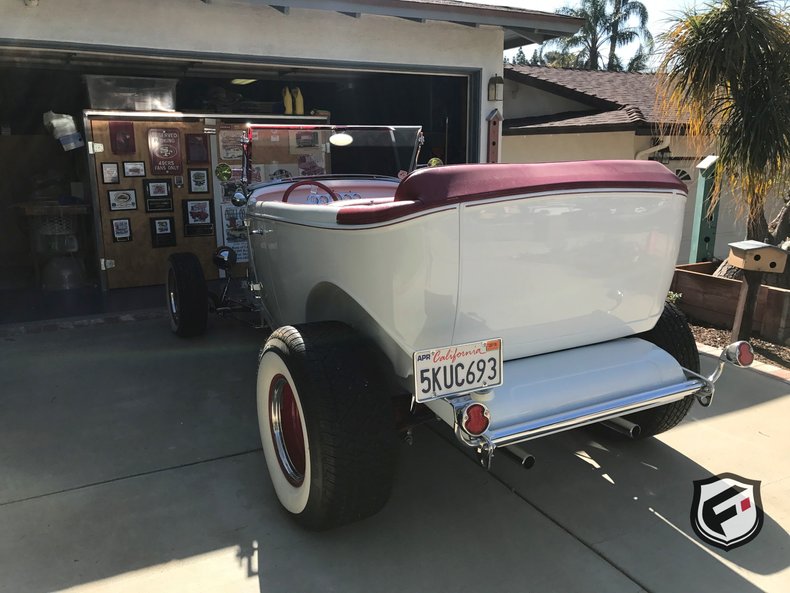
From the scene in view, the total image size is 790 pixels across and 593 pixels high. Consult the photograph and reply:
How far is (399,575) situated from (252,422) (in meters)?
1.69

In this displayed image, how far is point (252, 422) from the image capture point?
384 centimetres

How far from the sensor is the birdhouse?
14.8ft

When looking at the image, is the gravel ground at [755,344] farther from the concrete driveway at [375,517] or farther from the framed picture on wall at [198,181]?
the framed picture on wall at [198,181]

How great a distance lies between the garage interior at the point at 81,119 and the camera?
7.36 metres

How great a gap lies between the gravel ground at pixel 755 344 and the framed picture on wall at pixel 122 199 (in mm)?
6462

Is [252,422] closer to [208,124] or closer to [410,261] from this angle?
[410,261]

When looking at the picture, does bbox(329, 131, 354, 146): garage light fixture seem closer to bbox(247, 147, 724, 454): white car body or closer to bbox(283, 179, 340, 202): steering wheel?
bbox(283, 179, 340, 202): steering wheel

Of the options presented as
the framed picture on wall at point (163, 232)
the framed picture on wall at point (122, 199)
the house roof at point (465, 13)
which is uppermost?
the house roof at point (465, 13)

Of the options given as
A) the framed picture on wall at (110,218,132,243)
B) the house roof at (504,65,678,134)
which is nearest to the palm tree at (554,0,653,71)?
the house roof at (504,65,678,134)

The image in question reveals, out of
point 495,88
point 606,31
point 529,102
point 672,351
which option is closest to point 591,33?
point 606,31

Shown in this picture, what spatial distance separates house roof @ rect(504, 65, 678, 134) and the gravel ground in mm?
4759

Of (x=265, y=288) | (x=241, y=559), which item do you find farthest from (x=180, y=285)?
(x=241, y=559)

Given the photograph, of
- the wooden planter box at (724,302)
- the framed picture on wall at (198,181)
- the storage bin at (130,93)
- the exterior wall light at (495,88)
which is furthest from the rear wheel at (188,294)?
the wooden planter box at (724,302)

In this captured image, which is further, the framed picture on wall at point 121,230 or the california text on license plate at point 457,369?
the framed picture on wall at point 121,230
